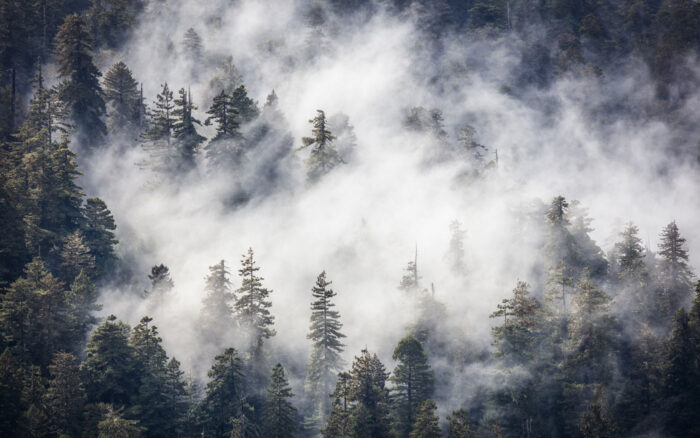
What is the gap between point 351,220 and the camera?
7712 centimetres

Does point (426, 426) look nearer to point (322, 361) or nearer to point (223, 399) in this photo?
point (322, 361)

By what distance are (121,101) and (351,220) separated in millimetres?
38609

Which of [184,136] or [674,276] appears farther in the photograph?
[184,136]

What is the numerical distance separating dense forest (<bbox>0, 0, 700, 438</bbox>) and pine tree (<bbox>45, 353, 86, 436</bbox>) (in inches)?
8.1

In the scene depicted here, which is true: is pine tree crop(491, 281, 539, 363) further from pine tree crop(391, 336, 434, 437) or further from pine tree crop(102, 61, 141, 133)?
pine tree crop(102, 61, 141, 133)

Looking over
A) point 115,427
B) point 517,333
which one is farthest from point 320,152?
point 115,427

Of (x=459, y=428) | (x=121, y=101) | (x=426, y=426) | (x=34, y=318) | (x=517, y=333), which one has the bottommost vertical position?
(x=459, y=428)

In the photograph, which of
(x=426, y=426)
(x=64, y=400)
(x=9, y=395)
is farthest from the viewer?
(x=426, y=426)

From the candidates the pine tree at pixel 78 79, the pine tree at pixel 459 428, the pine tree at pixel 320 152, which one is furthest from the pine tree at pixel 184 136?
the pine tree at pixel 459 428

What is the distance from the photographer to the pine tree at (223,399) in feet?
153

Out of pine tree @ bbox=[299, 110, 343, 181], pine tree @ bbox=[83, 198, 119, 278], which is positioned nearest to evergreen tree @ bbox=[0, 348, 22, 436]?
pine tree @ bbox=[83, 198, 119, 278]

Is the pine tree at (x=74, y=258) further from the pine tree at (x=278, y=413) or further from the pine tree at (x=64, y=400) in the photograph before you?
the pine tree at (x=278, y=413)

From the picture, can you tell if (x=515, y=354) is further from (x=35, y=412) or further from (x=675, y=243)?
(x=35, y=412)

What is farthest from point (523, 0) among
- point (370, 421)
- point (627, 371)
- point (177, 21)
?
point (370, 421)
